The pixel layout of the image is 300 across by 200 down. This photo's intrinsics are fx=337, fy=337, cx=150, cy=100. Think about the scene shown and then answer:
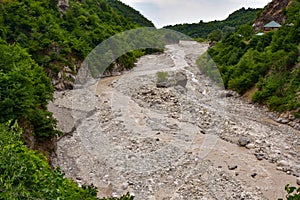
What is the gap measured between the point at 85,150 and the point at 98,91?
10677mm

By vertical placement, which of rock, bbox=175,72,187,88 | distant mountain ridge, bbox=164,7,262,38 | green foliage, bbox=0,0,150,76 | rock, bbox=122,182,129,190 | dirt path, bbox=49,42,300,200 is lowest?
rock, bbox=122,182,129,190

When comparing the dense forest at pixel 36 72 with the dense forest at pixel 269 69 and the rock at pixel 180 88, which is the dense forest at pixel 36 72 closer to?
the rock at pixel 180 88

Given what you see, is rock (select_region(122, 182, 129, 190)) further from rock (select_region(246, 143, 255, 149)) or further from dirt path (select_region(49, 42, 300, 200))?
rock (select_region(246, 143, 255, 149))

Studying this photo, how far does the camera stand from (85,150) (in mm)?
14773

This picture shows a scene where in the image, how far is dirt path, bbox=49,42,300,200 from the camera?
38.8 feet

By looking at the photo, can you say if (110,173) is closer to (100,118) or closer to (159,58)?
(100,118)

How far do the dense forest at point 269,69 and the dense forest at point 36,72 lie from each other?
11.3 metres

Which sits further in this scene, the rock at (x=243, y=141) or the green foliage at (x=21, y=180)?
the rock at (x=243, y=141)

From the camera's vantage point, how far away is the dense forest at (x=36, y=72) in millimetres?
5397

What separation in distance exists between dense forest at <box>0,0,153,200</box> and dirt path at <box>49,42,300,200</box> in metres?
2.12

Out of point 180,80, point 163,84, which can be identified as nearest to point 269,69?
point 180,80

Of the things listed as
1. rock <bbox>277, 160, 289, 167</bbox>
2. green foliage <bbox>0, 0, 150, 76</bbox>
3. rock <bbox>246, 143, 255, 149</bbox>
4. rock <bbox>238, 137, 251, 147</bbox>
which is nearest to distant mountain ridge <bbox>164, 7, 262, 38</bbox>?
green foliage <bbox>0, 0, 150, 76</bbox>

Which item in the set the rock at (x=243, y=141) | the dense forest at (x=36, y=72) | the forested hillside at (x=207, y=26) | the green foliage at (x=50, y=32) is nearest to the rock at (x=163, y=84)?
the dense forest at (x=36, y=72)

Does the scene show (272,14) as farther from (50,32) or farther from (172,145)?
(172,145)
